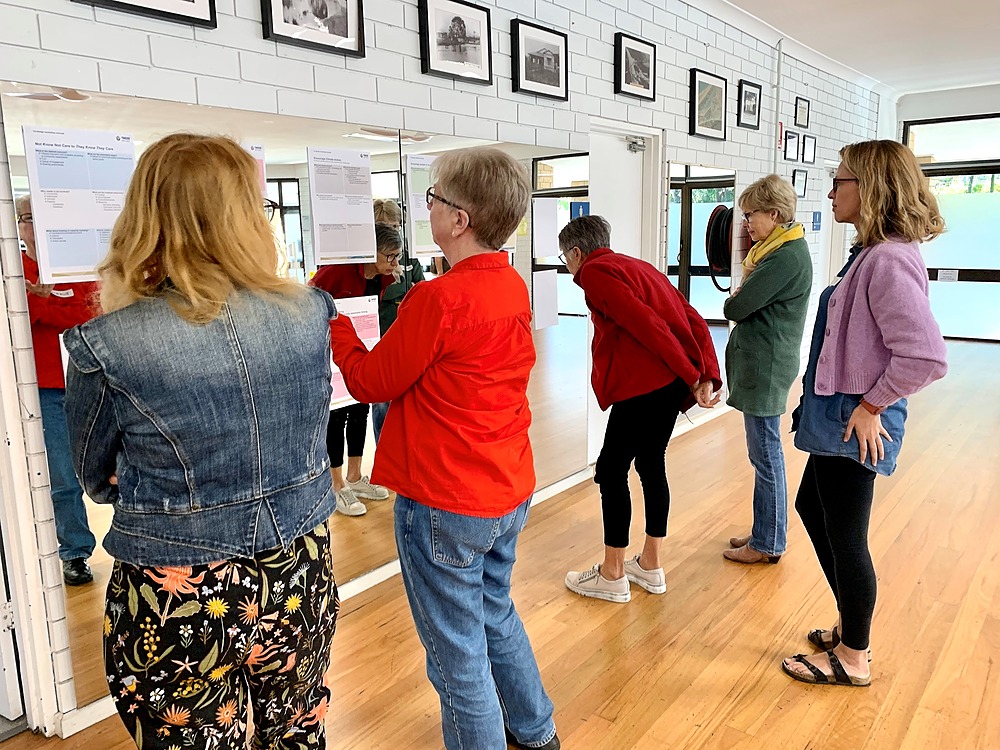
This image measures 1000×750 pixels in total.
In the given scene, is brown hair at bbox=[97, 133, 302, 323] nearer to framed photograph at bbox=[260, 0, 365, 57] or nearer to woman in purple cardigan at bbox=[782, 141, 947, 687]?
framed photograph at bbox=[260, 0, 365, 57]

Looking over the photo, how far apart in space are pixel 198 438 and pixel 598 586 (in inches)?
78.8

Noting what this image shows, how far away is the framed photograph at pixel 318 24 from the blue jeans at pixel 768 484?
6.72 feet

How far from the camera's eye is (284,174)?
8.09ft

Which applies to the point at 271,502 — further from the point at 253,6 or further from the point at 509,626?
the point at 253,6

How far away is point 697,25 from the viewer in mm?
4684

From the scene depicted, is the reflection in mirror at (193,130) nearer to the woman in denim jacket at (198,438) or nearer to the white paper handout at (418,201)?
the white paper handout at (418,201)

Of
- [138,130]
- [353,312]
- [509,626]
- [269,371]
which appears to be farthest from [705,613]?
[138,130]

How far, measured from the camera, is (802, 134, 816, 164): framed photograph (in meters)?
6.28

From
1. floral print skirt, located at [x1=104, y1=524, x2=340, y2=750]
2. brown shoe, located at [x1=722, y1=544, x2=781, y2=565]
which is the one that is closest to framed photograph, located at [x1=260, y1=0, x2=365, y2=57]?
floral print skirt, located at [x1=104, y1=524, x2=340, y2=750]

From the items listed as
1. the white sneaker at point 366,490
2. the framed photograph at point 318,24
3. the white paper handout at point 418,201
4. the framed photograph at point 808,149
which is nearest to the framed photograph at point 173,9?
the framed photograph at point 318,24

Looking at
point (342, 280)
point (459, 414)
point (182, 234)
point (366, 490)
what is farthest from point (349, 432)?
point (182, 234)

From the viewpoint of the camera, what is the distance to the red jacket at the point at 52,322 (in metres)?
1.93

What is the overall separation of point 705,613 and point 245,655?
1.92 metres

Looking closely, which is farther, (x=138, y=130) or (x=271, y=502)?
(x=138, y=130)
